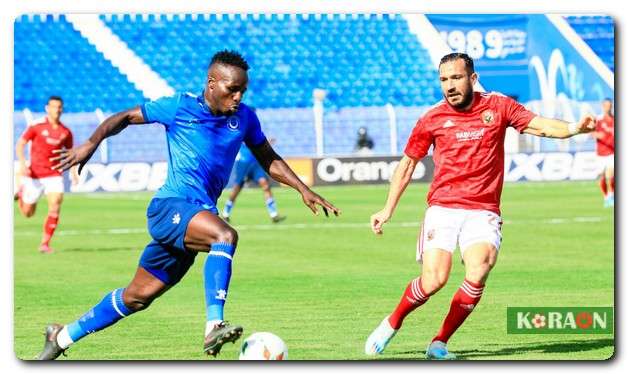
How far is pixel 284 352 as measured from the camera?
830 cm

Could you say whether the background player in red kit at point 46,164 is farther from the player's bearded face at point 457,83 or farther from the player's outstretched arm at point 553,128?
the player's outstretched arm at point 553,128

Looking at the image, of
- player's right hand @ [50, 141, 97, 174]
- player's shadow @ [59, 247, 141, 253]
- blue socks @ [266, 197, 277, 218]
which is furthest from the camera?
blue socks @ [266, 197, 277, 218]

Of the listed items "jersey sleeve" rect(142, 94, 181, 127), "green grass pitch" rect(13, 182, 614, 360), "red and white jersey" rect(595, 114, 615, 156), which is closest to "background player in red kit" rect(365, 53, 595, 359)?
"green grass pitch" rect(13, 182, 614, 360)

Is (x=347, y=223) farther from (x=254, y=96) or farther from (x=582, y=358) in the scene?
(x=254, y=96)

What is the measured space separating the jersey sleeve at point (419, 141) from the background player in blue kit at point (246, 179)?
1336 centimetres

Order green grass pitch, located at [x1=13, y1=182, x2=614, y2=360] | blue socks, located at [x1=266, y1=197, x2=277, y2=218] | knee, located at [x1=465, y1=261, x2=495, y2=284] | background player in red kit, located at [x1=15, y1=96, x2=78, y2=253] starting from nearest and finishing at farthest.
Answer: knee, located at [x1=465, y1=261, x2=495, y2=284] → green grass pitch, located at [x1=13, y1=182, x2=614, y2=360] → background player in red kit, located at [x1=15, y1=96, x2=78, y2=253] → blue socks, located at [x1=266, y1=197, x2=277, y2=218]

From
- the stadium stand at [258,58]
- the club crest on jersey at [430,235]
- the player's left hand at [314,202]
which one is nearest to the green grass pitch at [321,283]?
the club crest on jersey at [430,235]

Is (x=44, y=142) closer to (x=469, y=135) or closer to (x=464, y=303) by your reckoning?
(x=469, y=135)

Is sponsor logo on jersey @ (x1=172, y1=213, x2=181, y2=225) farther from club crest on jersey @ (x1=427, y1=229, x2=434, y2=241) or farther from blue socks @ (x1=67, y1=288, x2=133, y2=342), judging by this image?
club crest on jersey @ (x1=427, y1=229, x2=434, y2=241)

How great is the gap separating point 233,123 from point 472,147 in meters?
1.69

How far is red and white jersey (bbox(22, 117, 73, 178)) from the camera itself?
18109 millimetres

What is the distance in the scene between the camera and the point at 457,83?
8.77 m

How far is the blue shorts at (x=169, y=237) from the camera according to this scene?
8.09m

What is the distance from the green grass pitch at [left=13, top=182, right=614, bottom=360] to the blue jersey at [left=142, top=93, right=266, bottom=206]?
1.37 meters
